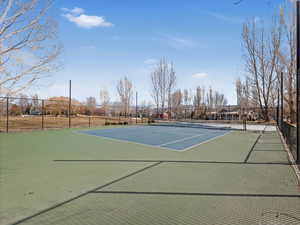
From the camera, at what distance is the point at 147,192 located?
4137mm

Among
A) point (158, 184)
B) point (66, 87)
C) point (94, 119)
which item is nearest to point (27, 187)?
point (158, 184)

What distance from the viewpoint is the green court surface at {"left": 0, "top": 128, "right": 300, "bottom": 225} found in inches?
124

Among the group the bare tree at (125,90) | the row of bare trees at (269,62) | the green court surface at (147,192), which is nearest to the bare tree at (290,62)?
the row of bare trees at (269,62)

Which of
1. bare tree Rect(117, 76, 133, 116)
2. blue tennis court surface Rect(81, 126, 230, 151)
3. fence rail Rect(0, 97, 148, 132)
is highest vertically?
bare tree Rect(117, 76, 133, 116)

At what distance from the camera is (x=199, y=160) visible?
7.12 meters

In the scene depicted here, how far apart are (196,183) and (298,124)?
3158 millimetres

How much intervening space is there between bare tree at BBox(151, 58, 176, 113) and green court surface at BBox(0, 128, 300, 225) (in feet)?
95.0

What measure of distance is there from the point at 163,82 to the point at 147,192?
106 ft

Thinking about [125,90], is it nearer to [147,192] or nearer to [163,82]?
[163,82]

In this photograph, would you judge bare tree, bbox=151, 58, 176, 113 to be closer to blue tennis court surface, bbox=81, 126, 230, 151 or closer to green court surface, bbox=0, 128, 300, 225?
blue tennis court surface, bbox=81, 126, 230, 151

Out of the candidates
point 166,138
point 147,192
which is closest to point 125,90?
point 166,138

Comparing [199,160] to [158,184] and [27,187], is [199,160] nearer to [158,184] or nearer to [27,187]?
[158,184]

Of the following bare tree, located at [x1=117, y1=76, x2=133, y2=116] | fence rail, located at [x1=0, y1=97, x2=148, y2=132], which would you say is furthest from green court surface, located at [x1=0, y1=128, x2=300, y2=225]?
bare tree, located at [x1=117, y1=76, x2=133, y2=116]

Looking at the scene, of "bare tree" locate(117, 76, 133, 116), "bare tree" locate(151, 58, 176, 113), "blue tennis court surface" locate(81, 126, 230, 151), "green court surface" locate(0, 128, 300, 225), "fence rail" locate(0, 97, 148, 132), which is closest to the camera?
"green court surface" locate(0, 128, 300, 225)
